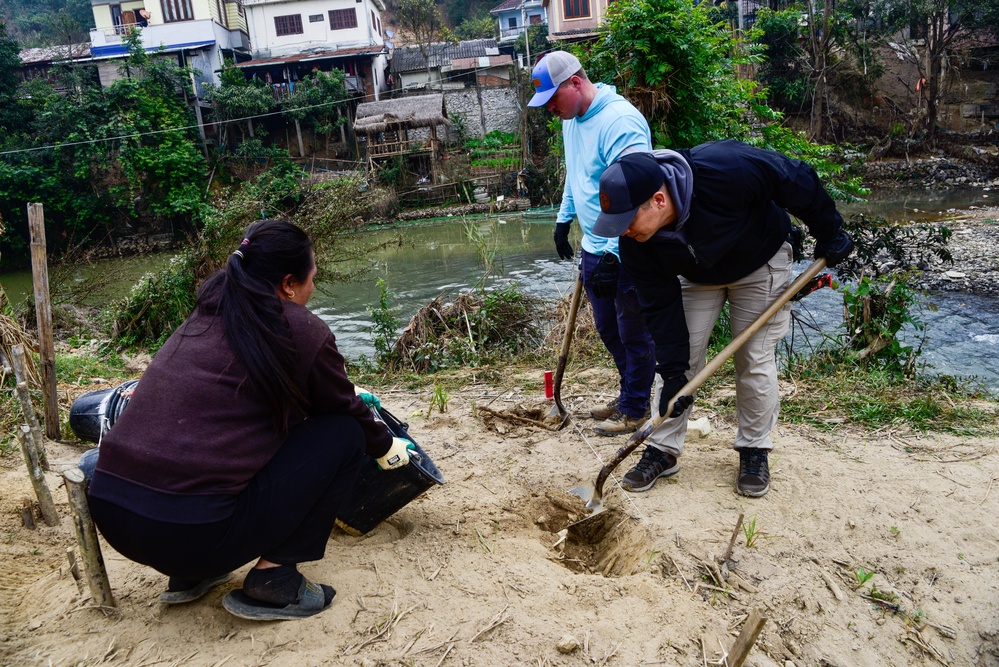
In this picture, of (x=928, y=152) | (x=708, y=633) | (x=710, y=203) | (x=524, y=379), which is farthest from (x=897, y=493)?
(x=928, y=152)

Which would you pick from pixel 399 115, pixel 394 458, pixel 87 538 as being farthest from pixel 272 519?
pixel 399 115

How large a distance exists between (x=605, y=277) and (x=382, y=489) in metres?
1.73

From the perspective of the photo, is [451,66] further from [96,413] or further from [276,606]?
[276,606]

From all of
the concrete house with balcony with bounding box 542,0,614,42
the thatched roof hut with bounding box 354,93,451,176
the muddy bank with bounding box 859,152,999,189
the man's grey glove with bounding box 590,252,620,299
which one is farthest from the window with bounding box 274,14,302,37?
the man's grey glove with bounding box 590,252,620,299

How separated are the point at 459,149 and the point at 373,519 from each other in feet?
88.1

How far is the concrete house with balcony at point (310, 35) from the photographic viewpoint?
3000 cm

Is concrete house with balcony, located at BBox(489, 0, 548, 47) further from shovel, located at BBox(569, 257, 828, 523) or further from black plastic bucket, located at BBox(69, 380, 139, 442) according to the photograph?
black plastic bucket, located at BBox(69, 380, 139, 442)

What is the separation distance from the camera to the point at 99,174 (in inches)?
919

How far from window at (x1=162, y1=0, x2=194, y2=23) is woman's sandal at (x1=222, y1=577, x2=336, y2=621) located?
105ft

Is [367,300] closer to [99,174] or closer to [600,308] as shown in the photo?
[600,308]

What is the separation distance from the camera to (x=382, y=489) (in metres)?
2.62

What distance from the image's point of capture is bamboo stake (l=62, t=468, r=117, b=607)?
2115 mm

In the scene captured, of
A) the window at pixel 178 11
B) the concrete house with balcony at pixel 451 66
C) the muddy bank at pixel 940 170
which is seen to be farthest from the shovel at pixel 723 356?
the window at pixel 178 11

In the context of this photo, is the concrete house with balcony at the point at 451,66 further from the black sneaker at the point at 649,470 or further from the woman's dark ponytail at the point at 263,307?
the woman's dark ponytail at the point at 263,307
